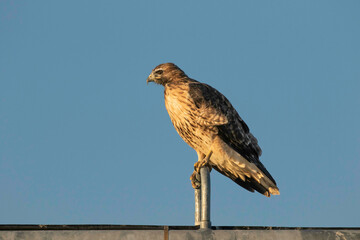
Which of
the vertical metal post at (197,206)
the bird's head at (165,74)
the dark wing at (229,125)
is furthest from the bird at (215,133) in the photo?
the vertical metal post at (197,206)

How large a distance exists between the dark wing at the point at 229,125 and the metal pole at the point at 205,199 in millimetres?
3214

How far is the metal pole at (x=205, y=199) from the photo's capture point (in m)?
5.34

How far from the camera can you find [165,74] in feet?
32.6

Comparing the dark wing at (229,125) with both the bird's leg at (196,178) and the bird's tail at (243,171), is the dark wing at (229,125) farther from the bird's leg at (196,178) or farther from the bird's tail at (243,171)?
the bird's leg at (196,178)

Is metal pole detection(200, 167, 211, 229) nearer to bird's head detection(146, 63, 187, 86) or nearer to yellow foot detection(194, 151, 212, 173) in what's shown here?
yellow foot detection(194, 151, 212, 173)

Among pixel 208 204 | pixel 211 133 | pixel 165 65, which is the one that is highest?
pixel 165 65

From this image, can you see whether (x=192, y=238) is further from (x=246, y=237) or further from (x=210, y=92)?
(x=210, y=92)

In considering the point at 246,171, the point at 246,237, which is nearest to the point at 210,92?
the point at 246,171

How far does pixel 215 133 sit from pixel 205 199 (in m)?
3.49

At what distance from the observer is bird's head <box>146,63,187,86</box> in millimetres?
9898

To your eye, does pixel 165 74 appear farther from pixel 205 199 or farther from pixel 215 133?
pixel 205 199

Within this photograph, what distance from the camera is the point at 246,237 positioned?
509 cm

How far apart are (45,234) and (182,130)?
15.9 feet

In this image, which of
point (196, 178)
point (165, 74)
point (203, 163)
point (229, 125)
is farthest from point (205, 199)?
point (165, 74)
